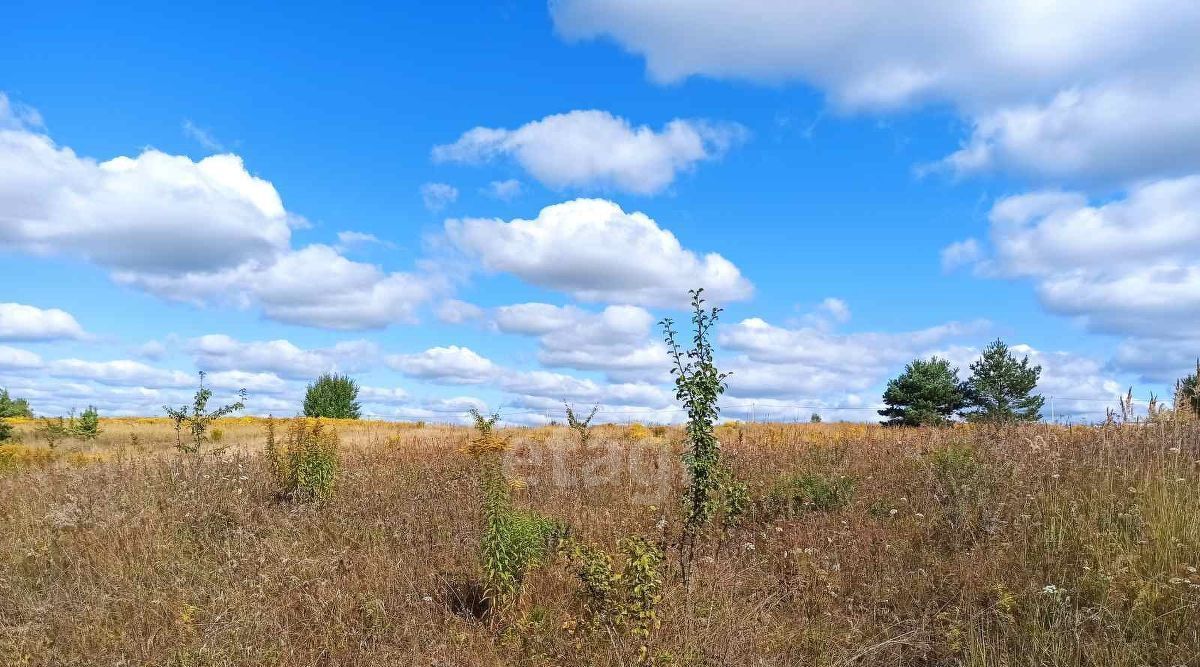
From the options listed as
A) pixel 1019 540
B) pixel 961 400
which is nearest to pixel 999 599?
pixel 1019 540

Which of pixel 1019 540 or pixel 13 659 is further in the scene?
pixel 1019 540

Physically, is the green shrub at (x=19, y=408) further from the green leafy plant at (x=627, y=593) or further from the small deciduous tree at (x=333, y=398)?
the green leafy plant at (x=627, y=593)

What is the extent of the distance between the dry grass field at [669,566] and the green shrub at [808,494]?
0.03 m

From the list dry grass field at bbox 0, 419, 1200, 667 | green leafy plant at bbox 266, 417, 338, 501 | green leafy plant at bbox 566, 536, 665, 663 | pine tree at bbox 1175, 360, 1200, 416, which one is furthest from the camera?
green leafy plant at bbox 266, 417, 338, 501

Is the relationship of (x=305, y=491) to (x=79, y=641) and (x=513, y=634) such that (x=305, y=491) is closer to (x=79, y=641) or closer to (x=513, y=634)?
(x=79, y=641)

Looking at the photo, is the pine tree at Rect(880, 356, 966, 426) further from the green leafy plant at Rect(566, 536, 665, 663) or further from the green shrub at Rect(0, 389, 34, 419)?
the green shrub at Rect(0, 389, 34, 419)

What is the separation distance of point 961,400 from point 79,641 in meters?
29.4

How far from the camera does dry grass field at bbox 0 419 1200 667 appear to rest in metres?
5.01

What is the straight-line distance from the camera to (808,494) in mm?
8492

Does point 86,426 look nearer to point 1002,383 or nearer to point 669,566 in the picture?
point 669,566

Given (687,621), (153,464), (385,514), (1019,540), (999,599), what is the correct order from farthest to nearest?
1. (153,464)
2. (385,514)
3. (1019,540)
4. (999,599)
5. (687,621)

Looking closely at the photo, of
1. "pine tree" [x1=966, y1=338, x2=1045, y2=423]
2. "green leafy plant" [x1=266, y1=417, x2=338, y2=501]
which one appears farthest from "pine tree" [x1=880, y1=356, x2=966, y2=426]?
"green leafy plant" [x1=266, y1=417, x2=338, y2=501]

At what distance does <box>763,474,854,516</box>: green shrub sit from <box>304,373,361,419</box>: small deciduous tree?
27.9 meters

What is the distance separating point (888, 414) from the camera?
95.8 feet
